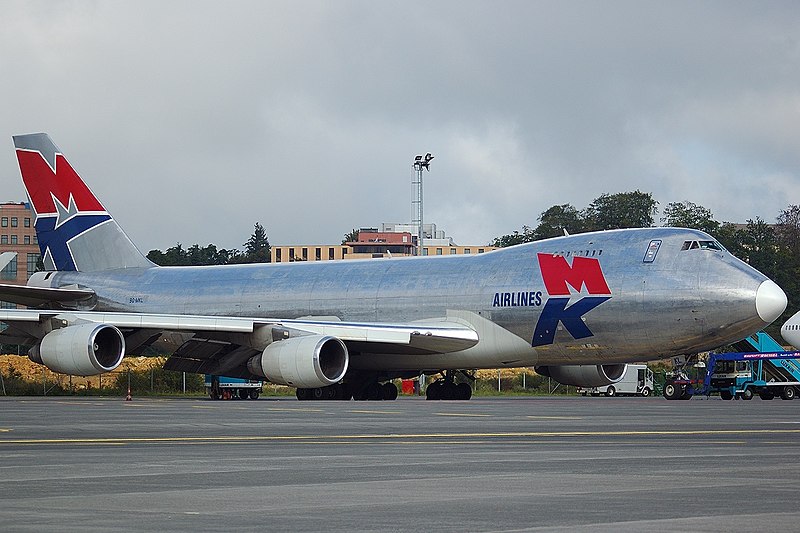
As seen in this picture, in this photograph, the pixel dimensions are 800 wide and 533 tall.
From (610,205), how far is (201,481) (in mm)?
126379

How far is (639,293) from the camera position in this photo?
3450cm

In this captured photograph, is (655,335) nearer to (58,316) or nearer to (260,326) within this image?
(260,326)

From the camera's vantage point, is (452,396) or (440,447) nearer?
(440,447)

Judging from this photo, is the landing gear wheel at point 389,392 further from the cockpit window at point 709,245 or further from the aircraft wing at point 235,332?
the cockpit window at point 709,245

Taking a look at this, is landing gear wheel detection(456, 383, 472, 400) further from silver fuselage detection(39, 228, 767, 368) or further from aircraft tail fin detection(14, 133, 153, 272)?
aircraft tail fin detection(14, 133, 153, 272)

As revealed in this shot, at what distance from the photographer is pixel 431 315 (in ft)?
129

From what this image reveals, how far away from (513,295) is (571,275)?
2.04 m

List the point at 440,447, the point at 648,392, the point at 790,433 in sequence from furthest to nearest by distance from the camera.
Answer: the point at 648,392
the point at 790,433
the point at 440,447

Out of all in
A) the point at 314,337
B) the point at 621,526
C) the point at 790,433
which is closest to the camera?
the point at 621,526

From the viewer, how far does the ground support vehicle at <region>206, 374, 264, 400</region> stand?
48.6 meters

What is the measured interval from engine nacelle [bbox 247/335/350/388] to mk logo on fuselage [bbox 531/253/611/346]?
550cm

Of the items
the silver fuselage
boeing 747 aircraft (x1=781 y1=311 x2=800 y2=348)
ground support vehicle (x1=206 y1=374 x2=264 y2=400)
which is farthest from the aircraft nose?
boeing 747 aircraft (x1=781 y1=311 x2=800 y2=348)

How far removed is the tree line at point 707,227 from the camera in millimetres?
113625

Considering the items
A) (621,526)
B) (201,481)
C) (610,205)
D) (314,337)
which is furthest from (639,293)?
(610,205)
